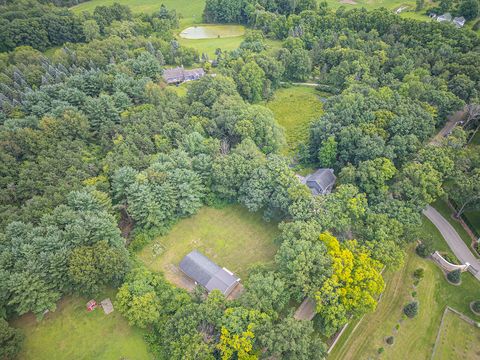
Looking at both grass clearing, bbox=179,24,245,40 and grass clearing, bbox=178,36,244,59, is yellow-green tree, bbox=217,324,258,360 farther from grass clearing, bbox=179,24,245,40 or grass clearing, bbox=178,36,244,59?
grass clearing, bbox=179,24,245,40

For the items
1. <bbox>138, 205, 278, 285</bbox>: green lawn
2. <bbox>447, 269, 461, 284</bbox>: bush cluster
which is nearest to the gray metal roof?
<bbox>138, 205, 278, 285</bbox>: green lawn

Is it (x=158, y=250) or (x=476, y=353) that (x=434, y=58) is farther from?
(x=158, y=250)

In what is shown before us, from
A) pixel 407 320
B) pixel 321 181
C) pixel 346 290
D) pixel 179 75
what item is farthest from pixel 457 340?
pixel 179 75

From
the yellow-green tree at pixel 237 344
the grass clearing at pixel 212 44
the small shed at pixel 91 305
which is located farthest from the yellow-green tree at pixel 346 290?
the grass clearing at pixel 212 44

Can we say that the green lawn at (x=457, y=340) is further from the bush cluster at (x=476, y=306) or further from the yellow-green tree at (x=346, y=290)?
the yellow-green tree at (x=346, y=290)

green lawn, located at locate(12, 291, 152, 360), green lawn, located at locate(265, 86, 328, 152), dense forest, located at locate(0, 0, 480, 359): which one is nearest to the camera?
dense forest, located at locate(0, 0, 480, 359)

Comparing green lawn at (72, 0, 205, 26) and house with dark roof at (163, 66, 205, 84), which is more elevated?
green lawn at (72, 0, 205, 26)
